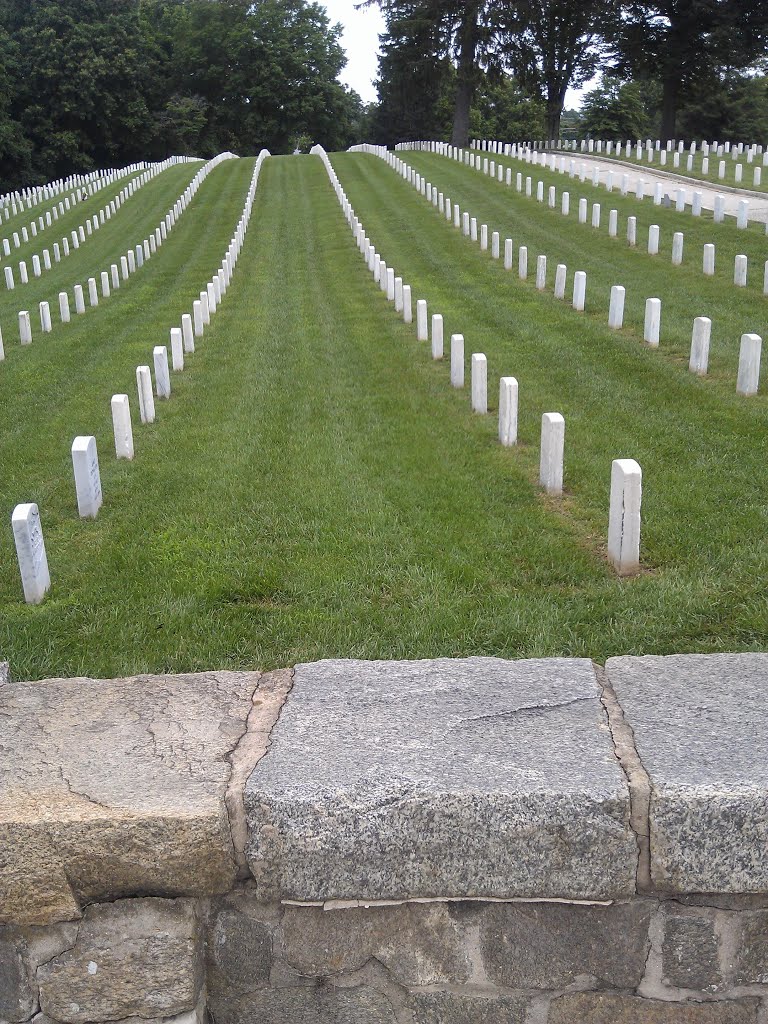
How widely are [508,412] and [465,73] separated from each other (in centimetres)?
5106

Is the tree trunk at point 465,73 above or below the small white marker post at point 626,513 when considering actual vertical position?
above

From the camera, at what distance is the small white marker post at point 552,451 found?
7.65 m

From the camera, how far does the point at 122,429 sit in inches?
386

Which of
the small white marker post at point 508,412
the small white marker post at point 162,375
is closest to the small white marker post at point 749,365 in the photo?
the small white marker post at point 508,412

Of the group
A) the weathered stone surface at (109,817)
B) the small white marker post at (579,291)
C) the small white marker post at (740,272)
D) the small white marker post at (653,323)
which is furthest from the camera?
the small white marker post at (740,272)

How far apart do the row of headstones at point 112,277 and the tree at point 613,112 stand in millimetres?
31718

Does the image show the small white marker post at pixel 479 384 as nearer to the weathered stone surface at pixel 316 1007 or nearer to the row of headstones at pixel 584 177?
the weathered stone surface at pixel 316 1007

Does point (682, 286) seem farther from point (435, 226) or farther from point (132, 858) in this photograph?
point (132, 858)

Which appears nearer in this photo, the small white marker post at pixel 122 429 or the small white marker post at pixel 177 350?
the small white marker post at pixel 122 429

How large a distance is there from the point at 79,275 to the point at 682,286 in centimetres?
1825

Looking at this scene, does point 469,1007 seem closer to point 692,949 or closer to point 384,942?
point 384,942

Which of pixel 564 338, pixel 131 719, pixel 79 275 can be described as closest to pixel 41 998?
pixel 131 719

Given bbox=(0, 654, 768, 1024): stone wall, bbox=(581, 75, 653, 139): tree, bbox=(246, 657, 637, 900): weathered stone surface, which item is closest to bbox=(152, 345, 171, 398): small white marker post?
bbox=(0, 654, 768, 1024): stone wall

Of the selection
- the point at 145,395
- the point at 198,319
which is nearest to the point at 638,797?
the point at 145,395
